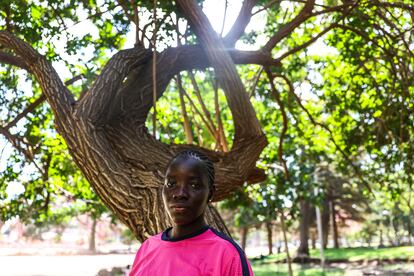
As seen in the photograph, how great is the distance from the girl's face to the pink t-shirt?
64 millimetres

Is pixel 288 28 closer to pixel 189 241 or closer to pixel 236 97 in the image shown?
pixel 236 97

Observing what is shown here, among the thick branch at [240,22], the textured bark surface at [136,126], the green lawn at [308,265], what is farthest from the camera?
the green lawn at [308,265]

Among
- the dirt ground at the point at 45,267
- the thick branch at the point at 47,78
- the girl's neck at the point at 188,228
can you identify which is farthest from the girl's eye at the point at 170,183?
the dirt ground at the point at 45,267

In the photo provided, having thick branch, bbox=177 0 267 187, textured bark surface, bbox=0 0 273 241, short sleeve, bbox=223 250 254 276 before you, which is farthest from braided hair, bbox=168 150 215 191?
thick branch, bbox=177 0 267 187

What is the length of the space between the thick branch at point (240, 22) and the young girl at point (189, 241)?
9.41ft

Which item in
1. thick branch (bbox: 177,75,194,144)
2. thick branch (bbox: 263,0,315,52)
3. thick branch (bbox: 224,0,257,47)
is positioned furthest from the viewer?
thick branch (bbox: 177,75,194,144)

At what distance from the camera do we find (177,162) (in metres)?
1.46

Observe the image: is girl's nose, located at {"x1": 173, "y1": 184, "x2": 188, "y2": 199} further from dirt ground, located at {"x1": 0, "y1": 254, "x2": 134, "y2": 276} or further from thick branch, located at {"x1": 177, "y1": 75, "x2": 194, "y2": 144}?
dirt ground, located at {"x1": 0, "y1": 254, "x2": 134, "y2": 276}

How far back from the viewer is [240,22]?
13.7ft

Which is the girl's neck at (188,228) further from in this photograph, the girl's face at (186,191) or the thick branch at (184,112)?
the thick branch at (184,112)

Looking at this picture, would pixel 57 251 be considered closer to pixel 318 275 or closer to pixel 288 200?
pixel 318 275

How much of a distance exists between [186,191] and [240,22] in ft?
9.94

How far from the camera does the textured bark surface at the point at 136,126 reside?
2822mm

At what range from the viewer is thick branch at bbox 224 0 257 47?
4.13m
